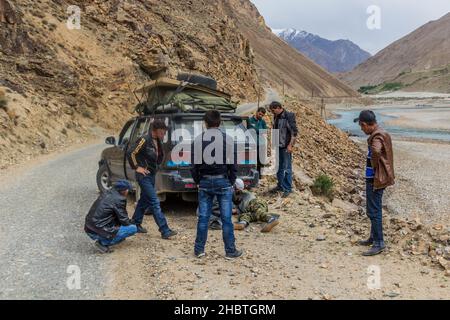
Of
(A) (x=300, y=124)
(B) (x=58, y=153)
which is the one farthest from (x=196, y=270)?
(A) (x=300, y=124)

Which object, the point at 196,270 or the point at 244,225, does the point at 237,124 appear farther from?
the point at 196,270

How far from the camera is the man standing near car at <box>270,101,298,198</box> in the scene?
984cm

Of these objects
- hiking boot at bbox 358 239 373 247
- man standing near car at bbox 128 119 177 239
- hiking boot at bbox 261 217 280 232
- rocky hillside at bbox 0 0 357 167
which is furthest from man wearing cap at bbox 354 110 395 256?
rocky hillside at bbox 0 0 357 167

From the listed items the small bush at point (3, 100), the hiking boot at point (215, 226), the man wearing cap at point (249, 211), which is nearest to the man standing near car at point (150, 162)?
the hiking boot at point (215, 226)

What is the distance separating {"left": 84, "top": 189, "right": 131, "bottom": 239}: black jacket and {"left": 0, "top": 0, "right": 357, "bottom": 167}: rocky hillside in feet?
36.3

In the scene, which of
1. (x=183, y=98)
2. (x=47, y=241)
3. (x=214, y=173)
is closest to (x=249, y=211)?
(x=214, y=173)

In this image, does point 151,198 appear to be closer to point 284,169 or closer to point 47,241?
point 47,241

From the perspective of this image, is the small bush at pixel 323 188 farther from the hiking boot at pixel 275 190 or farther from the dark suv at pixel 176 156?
the dark suv at pixel 176 156

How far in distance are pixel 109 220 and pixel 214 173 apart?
63.9 inches

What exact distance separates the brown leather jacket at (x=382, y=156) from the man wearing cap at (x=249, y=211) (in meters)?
2.02

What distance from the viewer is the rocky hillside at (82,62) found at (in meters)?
20.6

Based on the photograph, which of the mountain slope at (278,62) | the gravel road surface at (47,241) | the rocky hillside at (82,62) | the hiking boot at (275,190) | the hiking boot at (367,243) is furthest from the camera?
the mountain slope at (278,62)
